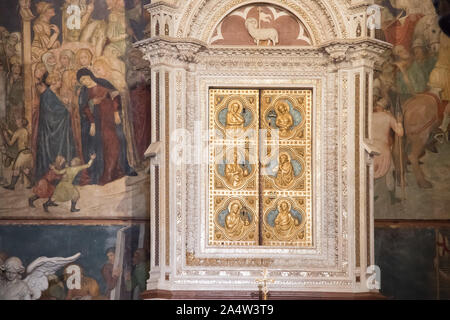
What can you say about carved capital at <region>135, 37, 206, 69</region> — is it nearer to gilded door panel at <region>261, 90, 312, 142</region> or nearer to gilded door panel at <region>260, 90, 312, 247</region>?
gilded door panel at <region>261, 90, 312, 142</region>

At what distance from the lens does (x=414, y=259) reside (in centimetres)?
1318

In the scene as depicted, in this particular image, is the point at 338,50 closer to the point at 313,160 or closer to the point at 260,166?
the point at 313,160

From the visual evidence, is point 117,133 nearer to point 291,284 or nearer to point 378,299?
point 291,284

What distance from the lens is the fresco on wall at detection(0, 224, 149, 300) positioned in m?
13.3

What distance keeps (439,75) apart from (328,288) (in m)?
3.42

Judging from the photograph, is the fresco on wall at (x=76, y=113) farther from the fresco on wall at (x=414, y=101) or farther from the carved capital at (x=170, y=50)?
the fresco on wall at (x=414, y=101)

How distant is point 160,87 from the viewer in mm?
12250

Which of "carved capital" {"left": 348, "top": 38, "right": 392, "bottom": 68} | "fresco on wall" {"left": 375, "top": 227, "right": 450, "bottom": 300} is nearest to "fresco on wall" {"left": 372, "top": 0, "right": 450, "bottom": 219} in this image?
"fresco on wall" {"left": 375, "top": 227, "right": 450, "bottom": 300}

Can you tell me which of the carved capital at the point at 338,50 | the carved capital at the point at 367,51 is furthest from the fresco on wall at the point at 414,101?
the carved capital at the point at 338,50

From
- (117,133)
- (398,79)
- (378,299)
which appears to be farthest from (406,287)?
(117,133)

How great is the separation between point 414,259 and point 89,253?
4497mm

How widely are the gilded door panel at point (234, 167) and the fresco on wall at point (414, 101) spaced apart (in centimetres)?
185

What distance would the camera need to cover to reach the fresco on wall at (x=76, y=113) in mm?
13430

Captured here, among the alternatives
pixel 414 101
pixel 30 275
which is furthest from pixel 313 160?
pixel 30 275
